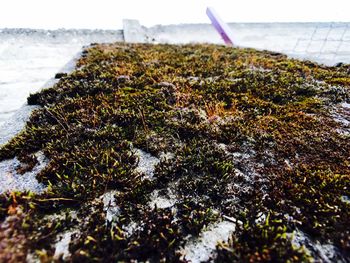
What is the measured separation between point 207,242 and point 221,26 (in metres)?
35.2

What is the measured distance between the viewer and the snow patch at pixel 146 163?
18.4 ft

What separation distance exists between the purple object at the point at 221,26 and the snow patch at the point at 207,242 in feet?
106

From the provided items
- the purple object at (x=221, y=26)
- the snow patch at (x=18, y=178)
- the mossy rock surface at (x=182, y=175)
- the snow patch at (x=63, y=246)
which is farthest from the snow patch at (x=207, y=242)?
the purple object at (x=221, y=26)

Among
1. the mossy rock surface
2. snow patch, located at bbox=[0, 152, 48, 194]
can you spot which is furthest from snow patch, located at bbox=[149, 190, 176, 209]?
snow patch, located at bbox=[0, 152, 48, 194]

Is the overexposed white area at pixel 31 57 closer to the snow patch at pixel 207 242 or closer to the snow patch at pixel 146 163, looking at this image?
the snow patch at pixel 146 163

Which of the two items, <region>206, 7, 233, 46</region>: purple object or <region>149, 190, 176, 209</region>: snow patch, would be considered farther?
<region>206, 7, 233, 46</region>: purple object

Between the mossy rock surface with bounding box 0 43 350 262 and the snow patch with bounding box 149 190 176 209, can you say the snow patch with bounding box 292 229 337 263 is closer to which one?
the mossy rock surface with bounding box 0 43 350 262

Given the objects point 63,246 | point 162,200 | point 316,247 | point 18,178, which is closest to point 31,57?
point 18,178

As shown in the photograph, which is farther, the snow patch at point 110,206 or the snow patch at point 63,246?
the snow patch at point 110,206

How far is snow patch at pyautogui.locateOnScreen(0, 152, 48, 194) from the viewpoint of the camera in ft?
16.2

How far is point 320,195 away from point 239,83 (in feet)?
24.8

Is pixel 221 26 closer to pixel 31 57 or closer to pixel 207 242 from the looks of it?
pixel 31 57

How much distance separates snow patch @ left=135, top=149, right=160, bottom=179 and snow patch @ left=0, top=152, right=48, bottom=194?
79.7 inches

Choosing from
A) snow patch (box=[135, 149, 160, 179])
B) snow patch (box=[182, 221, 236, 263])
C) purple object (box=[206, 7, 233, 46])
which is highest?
purple object (box=[206, 7, 233, 46])
